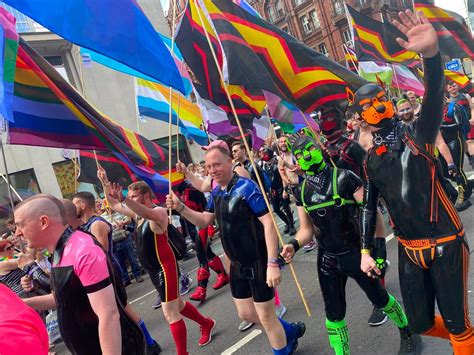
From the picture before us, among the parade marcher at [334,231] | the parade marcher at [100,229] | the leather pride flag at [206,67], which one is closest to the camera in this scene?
the parade marcher at [334,231]

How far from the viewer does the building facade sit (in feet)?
68.7

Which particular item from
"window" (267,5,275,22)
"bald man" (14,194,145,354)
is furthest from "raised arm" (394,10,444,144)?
"window" (267,5,275,22)

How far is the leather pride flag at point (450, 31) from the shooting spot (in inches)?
231

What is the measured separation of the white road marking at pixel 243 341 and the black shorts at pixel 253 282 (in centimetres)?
96

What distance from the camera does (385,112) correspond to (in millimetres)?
2822

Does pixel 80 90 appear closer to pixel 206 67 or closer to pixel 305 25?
pixel 206 67

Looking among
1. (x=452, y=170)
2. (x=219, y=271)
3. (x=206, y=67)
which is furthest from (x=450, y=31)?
(x=219, y=271)

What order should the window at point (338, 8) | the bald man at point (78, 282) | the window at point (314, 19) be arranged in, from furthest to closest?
the window at point (314, 19), the window at point (338, 8), the bald man at point (78, 282)

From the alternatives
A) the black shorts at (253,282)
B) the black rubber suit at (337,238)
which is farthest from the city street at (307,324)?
the black shorts at (253,282)

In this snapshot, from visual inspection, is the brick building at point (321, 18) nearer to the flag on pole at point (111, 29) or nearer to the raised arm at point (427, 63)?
the flag on pole at point (111, 29)

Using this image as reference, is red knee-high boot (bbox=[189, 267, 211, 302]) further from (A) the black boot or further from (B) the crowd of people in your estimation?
(A) the black boot

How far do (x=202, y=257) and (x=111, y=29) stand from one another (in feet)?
12.3

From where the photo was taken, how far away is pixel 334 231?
134 inches

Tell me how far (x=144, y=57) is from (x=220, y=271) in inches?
151
